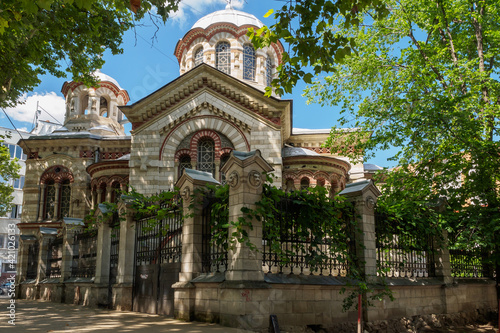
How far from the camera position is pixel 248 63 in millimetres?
26984

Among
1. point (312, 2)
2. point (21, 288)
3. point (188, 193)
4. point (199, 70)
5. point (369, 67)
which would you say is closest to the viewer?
point (312, 2)

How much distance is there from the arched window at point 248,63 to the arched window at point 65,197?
42.1ft

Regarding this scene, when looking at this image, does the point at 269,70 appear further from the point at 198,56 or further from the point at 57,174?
the point at 57,174

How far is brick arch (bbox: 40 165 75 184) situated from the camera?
26605 mm

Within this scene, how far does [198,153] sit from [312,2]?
12.9 meters

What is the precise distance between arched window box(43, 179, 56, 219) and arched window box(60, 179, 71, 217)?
1.68ft

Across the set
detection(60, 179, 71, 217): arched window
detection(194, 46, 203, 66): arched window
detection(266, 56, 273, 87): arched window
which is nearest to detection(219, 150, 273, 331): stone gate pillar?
detection(266, 56, 273, 87): arched window

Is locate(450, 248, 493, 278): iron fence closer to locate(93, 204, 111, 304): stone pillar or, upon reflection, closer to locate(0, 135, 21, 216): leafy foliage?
locate(93, 204, 111, 304): stone pillar

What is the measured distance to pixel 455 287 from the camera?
11406mm

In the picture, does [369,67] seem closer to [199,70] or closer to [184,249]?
[199,70]

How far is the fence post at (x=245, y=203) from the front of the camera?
741cm

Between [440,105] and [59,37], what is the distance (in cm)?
1103

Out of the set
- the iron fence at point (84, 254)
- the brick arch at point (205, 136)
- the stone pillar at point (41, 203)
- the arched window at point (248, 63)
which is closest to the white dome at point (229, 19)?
the arched window at point (248, 63)

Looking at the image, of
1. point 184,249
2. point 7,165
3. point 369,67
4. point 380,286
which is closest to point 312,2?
point 184,249
